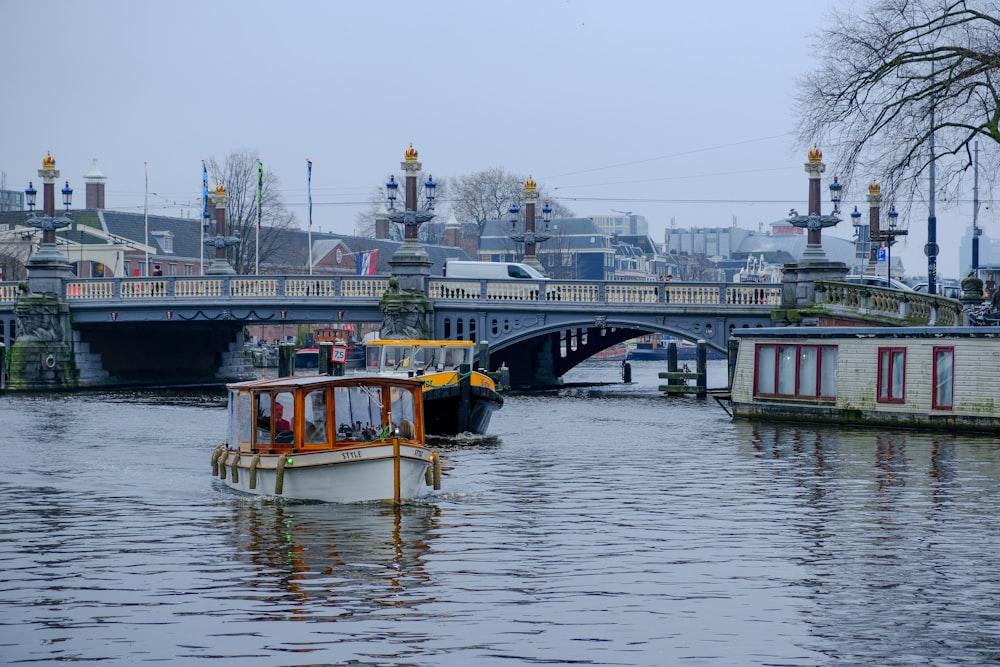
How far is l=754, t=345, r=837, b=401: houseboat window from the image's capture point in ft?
146

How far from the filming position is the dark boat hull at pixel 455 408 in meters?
40.8

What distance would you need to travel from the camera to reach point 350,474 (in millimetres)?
25578

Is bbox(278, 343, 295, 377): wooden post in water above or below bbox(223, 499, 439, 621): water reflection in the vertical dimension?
above

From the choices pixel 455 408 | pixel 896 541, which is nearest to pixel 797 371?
pixel 455 408

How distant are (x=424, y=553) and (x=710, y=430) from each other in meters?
23.8

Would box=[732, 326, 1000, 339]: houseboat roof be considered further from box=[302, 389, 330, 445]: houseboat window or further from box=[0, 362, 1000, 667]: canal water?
box=[302, 389, 330, 445]: houseboat window

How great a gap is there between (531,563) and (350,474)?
635 centimetres

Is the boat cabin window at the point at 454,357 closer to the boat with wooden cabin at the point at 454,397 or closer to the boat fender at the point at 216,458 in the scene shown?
the boat with wooden cabin at the point at 454,397

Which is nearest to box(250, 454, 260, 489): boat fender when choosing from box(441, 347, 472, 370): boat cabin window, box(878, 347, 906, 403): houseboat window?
box(441, 347, 472, 370): boat cabin window

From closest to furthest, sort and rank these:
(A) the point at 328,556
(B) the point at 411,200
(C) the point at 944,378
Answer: (A) the point at 328,556
(C) the point at 944,378
(B) the point at 411,200

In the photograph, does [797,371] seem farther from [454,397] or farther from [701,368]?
[701,368]

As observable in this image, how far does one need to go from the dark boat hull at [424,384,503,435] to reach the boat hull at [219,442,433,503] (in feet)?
46.8

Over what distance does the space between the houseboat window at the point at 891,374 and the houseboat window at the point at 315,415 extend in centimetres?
2089

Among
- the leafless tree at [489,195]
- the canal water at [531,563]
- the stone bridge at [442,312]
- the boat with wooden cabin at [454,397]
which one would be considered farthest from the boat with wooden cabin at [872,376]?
the leafless tree at [489,195]
